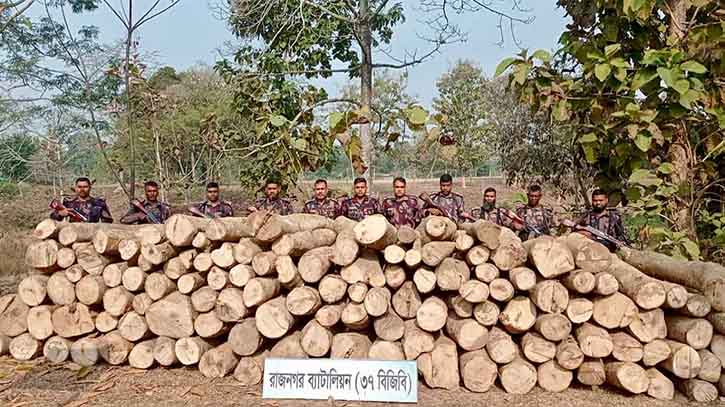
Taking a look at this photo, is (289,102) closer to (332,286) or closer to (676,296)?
(332,286)

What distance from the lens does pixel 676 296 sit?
4.03 metres

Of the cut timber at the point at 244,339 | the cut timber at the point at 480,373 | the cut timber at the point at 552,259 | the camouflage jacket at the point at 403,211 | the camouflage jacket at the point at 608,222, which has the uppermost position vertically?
the camouflage jacket at the point at 403,211

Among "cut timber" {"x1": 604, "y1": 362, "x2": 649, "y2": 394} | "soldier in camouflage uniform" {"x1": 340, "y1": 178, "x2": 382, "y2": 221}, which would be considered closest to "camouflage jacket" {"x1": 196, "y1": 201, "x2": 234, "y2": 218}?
"soldier in camouflage uniform" {"x1": 340, "y1": 178, "x2": 382, "y2": 221}

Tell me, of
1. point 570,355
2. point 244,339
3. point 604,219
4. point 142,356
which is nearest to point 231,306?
point 244,339

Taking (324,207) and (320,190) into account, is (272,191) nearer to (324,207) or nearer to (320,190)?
(320,190)

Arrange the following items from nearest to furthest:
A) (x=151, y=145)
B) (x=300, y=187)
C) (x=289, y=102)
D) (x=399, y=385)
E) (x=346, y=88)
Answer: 1. (x=399, y=385)
2. (x=289, y=102)
3. (x=300, y=187)
4. (x=151, y=145)
5. (x=346, y=88)

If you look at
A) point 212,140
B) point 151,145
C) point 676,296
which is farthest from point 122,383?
point 151,145

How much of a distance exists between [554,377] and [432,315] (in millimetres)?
1023

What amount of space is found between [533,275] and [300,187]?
4.66 metres

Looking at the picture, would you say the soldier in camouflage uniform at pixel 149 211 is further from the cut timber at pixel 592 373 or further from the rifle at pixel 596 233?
the cut timber at pixel 592 373

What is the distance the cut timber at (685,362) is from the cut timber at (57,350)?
479 centimetres

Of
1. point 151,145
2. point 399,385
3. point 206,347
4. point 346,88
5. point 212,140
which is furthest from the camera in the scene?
point 346,88

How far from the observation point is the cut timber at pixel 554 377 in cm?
420

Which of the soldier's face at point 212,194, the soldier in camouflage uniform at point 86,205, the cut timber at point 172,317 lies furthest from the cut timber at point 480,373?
the soldier in camouflage uniform at point 86,205
